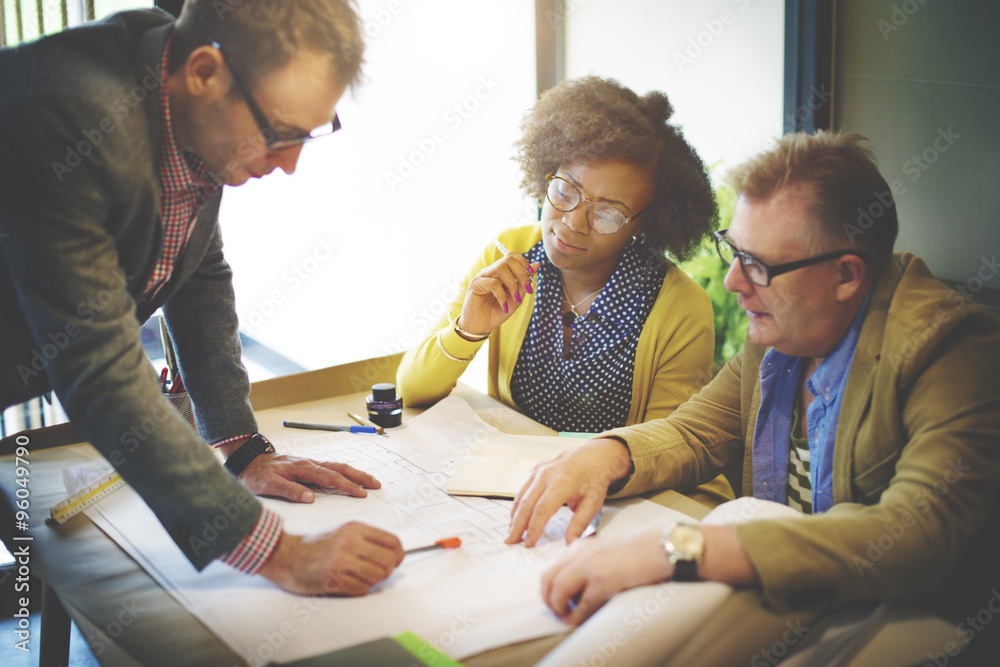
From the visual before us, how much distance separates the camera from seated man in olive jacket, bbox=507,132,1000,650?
105 cm

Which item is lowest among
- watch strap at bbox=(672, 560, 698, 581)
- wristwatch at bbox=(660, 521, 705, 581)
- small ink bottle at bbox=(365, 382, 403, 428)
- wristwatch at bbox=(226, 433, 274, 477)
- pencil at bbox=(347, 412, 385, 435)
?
pencil at bbox=(347, 412, 385, 435)

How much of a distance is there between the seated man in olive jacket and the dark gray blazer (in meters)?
0.51

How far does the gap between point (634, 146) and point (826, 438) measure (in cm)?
95

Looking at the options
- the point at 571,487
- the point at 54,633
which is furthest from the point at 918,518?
the point at 54,633

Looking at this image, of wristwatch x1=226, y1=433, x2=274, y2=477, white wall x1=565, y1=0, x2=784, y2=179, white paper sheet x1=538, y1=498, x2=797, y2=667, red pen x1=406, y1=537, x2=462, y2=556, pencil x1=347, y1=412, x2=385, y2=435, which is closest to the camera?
white paper sheet x1=538, y1=498, x2=797, y2=667

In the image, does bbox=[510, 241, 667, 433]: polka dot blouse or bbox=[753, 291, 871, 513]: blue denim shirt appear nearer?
bbox=[753, 291, 871, 513]: blue denim shirt

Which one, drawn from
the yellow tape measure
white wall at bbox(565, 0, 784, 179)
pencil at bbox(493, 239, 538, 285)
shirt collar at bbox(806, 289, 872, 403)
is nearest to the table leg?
the yellow tape measure

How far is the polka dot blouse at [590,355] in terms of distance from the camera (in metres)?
2.05

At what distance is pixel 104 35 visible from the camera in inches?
42.5

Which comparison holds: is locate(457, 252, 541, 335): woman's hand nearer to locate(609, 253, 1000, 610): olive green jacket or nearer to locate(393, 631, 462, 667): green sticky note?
locate(609, 253, 1000, 610): olive green jacket

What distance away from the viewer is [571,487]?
134 centimetres

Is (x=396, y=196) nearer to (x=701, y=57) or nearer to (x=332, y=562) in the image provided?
(x=701, y=57)

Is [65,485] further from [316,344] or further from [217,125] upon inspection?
[316,344]

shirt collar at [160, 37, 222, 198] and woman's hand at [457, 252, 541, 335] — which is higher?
shirt collar at [160, 37, 222, 198]
